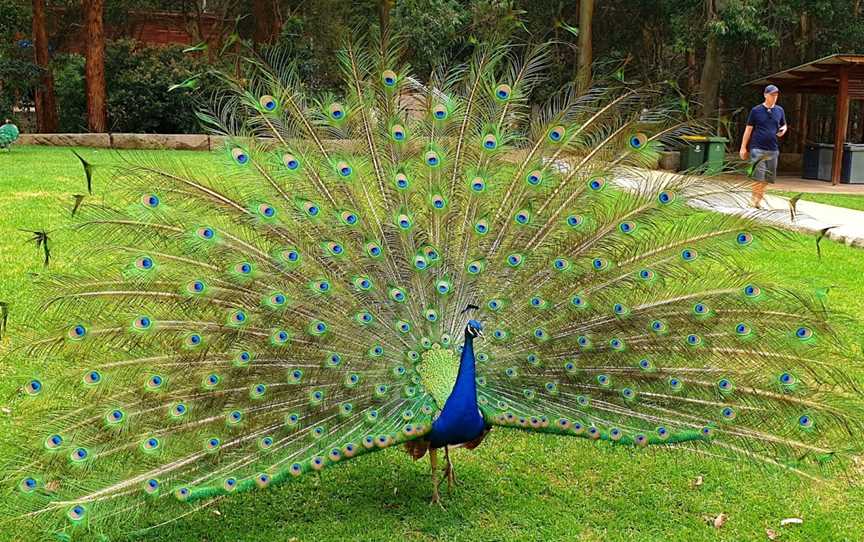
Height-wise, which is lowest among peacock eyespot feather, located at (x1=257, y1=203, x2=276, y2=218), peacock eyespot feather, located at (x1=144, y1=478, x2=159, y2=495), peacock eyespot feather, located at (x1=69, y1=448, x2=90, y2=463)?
peacock eyespot feather, located at (x1=144, y1=478, x2=159, y2=495)

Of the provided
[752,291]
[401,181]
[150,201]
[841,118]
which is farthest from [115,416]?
[841,118]

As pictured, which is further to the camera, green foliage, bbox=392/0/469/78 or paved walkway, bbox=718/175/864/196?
green foliage, bbox=392/0/469/78

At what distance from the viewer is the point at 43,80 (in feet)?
Answer: 70.9

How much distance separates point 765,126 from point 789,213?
3.98 m

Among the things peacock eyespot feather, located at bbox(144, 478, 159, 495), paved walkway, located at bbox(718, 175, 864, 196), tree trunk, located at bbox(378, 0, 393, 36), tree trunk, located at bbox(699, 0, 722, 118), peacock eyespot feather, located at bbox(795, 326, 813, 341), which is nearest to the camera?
peacock eyespot feather, located at bbox(144, 478, 159, 495)

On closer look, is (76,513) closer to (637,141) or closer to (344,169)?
(344,169)

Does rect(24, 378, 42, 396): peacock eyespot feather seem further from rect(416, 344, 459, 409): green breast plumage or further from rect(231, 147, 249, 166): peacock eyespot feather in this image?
rect(416, 344, 459, 409): green breast plumage

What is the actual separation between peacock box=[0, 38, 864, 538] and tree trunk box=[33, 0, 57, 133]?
19851mm

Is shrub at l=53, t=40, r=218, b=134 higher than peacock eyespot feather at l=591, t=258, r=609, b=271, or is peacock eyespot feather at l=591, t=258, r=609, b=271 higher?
shrub at l=53, t=40, r=218, b=134

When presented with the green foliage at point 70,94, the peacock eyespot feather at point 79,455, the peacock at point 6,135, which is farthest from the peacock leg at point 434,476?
the green foliage at point 70,94

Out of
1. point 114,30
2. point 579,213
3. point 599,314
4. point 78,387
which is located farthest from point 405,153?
point 114,30

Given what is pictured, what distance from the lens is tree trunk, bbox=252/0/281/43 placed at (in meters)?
20.8

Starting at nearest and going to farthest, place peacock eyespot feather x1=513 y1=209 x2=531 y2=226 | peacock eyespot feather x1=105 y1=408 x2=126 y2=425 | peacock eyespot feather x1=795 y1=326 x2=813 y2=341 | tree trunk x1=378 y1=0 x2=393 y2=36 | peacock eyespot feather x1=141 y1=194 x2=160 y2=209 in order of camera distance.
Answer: peacock eyespot feather x1=105 y1=408 x2=126 y2=425, peacock eyespot feather x1=795 y1=326 x2=813 y2=341, peacock eyespot feather x1=141 y1=194 x2=160 y2=209, peacock eyespot feather x1=513 y1=209 x2=531 y2=226, tree trunk x1=378 y1=0 x2=393 y2=36

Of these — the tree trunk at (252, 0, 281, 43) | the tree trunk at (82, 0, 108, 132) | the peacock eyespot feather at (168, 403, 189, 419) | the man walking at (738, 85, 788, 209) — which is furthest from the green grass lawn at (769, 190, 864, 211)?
the tree trunk at (82, 0, 108, 132)
